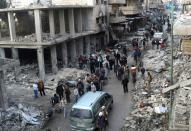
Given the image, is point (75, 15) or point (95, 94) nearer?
point (95, 94)

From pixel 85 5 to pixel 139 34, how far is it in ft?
55.0

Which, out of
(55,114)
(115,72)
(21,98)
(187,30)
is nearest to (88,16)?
(115,72)

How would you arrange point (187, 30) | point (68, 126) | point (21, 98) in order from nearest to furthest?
1. point (187, 30)
2. point (68, 126)
3. point (21, 98)

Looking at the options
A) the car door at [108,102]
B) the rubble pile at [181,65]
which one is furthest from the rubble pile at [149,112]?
the rubble pile at [181,65]

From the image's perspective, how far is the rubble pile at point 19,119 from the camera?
18.7 meters

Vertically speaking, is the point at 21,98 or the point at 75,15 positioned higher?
the point at 75,15

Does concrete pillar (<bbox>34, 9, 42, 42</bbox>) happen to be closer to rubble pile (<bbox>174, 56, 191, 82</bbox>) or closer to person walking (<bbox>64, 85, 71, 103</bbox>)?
person walking (<bbox>64, 85, 71, 103</bbox>)

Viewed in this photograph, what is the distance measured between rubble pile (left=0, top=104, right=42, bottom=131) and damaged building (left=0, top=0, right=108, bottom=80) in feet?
31.0

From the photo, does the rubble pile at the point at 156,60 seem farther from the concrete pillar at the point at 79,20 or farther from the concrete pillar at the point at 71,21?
the concrete pillar at the point at 79,20

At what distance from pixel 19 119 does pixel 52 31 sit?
13238mm

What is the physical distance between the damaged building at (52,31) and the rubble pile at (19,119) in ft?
31.0

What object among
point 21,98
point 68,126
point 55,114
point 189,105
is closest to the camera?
point 189,105

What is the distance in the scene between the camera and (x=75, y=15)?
38531mm

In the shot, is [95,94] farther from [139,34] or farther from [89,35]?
[139,34]
